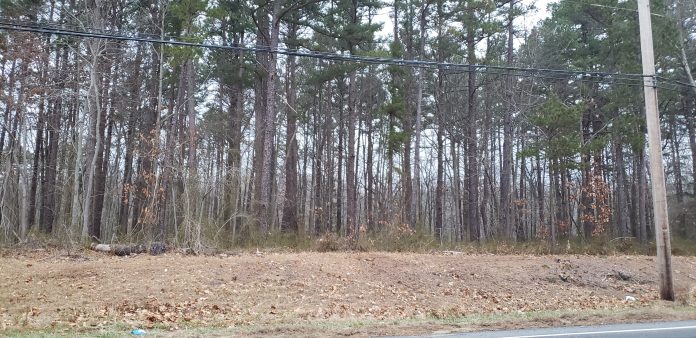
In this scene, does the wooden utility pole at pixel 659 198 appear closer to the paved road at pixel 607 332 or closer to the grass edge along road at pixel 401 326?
the grass edge along road at pixel 401 326

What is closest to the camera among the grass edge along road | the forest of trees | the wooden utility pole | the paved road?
the paved road

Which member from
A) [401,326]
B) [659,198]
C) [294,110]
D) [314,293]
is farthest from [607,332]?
Result: [294,110]

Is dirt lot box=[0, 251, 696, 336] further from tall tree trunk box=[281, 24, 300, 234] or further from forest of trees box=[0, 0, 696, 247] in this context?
tall tree trunk box=[281, 24, 300, 234]

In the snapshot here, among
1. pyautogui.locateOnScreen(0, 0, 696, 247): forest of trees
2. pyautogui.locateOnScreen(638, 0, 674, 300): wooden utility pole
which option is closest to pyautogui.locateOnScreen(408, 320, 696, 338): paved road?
pyautogui.locateOnScreen(638, 0, 674, 300): wooden utility pole

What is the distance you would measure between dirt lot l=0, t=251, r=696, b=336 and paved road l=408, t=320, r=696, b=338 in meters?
0.67

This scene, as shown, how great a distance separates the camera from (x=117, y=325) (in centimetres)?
897

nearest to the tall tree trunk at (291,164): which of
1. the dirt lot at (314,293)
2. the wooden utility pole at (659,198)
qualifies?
the dirt lot at (314,293)

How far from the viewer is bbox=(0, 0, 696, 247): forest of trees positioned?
1839 centimetres

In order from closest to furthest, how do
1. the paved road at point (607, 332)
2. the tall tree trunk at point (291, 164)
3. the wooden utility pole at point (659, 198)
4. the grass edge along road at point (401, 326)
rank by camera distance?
1. the paved road at point (607, 332)
2. the grass edge along road at point (401, 326)
3. the wooden utility pole at point (659, 198)
4. the tall tree trunk at point (291, 164)

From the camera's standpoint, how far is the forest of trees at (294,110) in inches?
724

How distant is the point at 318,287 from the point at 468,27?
60.6 ft

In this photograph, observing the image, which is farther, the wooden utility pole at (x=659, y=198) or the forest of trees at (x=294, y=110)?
the forest of trees at (x=294, y=110)

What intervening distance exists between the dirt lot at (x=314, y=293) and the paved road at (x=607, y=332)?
0.67 metres

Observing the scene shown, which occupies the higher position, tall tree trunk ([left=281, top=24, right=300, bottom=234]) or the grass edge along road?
tall tree trunk ([left=281, top=24, right=300, bottom=234])
